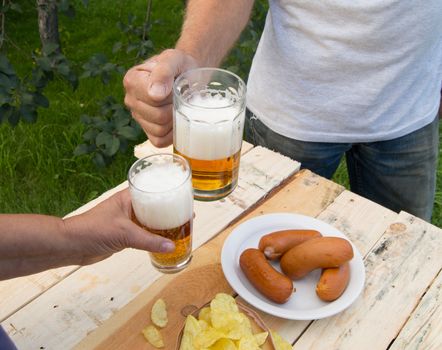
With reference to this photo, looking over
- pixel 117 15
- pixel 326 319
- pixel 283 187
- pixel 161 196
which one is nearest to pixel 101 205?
pixel 161 196

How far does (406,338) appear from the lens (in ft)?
3.89

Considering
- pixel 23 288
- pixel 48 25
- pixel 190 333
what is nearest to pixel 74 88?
pixel 48 25

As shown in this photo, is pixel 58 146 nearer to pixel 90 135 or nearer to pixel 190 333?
pixel 90 135

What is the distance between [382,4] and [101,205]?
0.91 meters

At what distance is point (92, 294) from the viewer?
49.5 inches

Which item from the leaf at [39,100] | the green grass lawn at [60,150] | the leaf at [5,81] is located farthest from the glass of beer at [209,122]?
the green grass lawn at [60,150]

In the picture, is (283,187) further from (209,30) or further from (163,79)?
(163,79)

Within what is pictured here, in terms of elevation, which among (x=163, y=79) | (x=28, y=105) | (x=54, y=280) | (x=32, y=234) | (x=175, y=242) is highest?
(x=163, y=79)

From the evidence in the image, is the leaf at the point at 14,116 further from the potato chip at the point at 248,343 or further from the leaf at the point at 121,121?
the potato chip at the point at 248,343

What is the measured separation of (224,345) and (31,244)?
408 mm

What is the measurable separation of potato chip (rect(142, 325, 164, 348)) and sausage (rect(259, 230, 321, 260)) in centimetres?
33

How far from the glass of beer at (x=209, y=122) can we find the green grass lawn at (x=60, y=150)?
4.85 ft

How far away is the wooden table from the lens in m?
1.17

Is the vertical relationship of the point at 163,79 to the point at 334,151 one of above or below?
above
